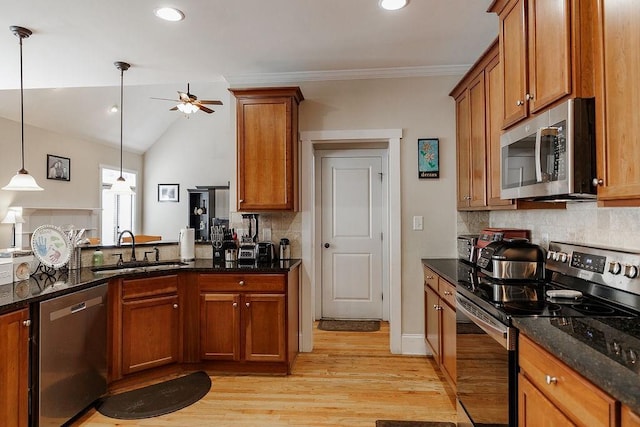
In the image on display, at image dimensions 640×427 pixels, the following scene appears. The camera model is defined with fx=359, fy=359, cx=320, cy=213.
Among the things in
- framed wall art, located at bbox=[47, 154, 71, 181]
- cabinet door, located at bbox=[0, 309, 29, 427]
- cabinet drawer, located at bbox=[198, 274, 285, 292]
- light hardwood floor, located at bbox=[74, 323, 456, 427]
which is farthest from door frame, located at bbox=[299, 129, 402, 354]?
framed wall art, located at bbox=[47, 154, 71, 181]

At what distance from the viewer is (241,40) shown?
2.79m

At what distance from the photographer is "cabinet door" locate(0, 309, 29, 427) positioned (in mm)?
1759

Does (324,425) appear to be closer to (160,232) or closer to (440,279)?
(440,279)

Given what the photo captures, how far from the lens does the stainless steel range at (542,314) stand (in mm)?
1307

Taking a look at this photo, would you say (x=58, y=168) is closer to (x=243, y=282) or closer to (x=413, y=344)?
(x=243, y=282)

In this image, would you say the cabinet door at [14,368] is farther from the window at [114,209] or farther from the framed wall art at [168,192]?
the framed wall art at [168,192]

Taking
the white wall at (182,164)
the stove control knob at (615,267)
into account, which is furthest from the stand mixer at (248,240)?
the white wall at (182,164)

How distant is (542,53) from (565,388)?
141 cm

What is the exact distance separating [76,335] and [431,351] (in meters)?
2.63

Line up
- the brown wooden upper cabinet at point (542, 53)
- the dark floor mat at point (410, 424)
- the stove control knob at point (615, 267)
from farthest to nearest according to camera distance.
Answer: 1. the dark floor mat at point (410, 424)
2. the stove control knob at point (615, 267)
3. the brown wooden upper cabinet at point (542, 53)

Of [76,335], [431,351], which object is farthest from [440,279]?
[76,335]

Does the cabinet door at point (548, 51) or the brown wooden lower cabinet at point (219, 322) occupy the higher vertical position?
the cabinet door at point (548, 51)

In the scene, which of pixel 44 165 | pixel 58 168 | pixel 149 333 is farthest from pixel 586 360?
pixel 58 168

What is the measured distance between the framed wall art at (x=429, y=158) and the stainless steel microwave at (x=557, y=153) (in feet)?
4.62
